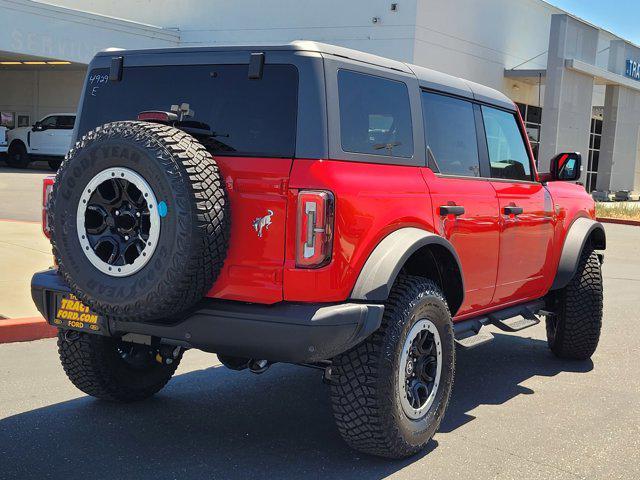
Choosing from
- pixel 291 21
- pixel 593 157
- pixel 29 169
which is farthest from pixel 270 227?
pixel 593 157

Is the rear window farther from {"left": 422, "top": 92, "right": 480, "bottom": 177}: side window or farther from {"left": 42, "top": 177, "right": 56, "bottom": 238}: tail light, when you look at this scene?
{"left": 422, "top": 92, "right": 480, "bottom": 177}: side window

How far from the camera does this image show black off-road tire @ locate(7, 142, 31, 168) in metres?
28.6

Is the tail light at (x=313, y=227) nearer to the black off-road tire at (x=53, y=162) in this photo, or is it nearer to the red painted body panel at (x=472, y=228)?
the red painted body panel at (x=472, y=228)

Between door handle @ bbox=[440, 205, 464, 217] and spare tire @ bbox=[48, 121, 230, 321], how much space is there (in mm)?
1396

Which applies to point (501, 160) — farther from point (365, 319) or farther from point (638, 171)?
point (638, 171)

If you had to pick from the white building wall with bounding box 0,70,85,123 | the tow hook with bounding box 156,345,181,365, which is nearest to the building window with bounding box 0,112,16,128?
the white building wall with bounding box 0,70,85,123

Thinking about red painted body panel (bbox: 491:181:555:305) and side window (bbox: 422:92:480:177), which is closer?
side window (bbox: 422:92:480:177)

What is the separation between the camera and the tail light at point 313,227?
388 cm

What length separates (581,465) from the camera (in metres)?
4.41

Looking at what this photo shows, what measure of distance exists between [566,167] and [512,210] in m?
1.06

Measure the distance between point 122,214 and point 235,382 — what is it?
7.11 ft

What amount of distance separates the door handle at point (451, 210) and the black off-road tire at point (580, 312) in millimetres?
2121

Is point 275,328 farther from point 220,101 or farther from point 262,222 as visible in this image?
point 220,101

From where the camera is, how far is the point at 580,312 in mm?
6664
